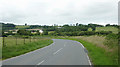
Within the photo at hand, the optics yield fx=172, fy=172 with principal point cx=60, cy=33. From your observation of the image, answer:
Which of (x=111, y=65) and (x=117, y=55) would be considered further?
(x=117, y=55)

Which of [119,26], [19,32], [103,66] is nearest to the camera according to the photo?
[103,66]

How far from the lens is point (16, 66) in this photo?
1099 cm

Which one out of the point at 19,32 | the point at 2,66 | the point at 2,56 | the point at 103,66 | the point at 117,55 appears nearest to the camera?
the point at 103,66

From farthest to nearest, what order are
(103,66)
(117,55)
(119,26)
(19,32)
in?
1. (19,32)
2. (119,26)
3. (117,55)
4. (103,66)

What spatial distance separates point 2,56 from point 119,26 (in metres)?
12.6

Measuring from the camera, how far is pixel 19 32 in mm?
59469

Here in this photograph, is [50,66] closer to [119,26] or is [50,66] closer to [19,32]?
[119,26]

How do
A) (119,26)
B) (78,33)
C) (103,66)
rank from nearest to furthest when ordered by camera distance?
1. (103,66)
2. (119,26)
3. (78,33)

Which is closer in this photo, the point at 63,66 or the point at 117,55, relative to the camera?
the point at 63,66

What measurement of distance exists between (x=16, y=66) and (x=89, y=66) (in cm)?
464

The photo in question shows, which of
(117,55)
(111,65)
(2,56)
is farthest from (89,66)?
(2,56)

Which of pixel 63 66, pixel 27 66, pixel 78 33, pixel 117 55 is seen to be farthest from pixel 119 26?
pixel 78 33

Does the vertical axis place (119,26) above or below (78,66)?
above

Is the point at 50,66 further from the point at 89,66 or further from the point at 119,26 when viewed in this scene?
the point at 119,26
